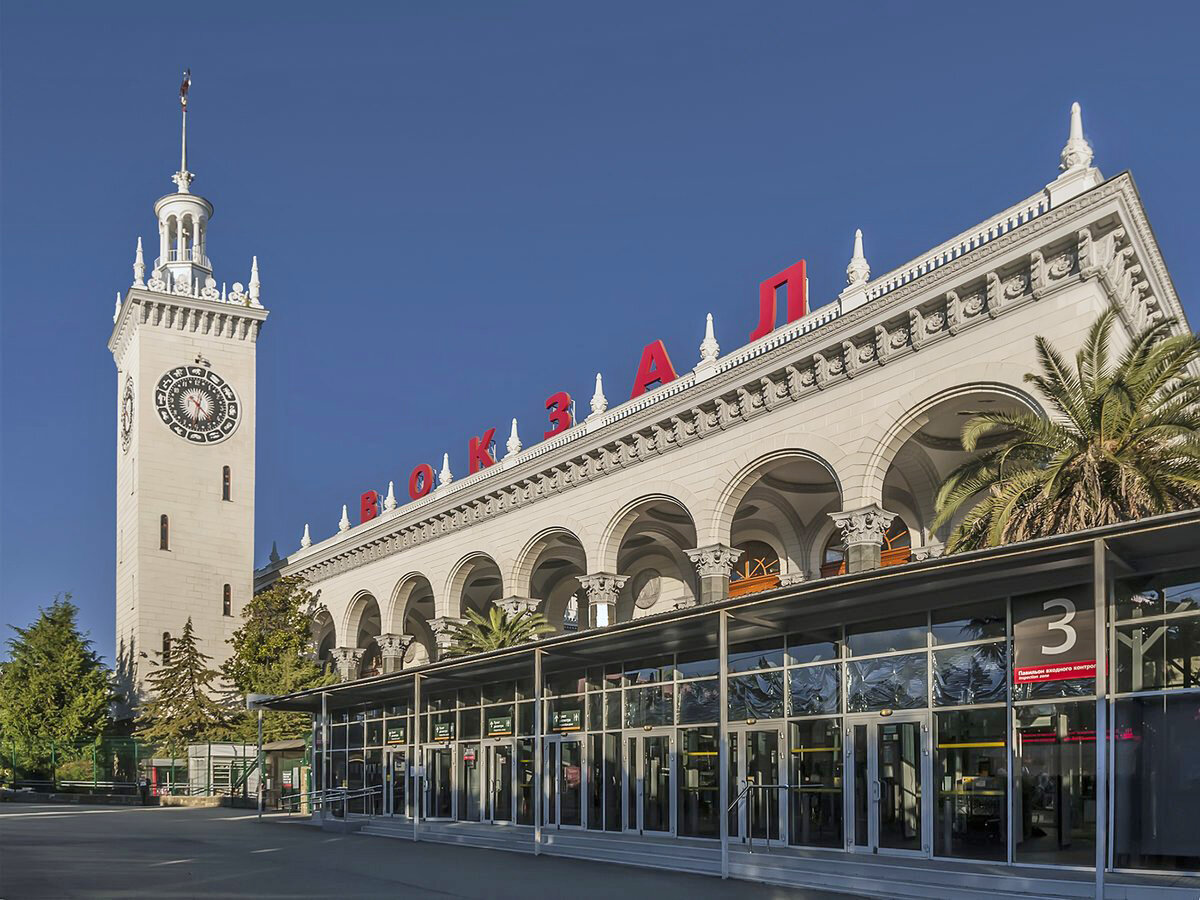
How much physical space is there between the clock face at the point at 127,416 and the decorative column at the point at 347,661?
16910 mm

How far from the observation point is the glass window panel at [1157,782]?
14781 millimetres

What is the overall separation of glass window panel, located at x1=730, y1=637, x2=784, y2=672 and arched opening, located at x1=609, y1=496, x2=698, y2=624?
51.2 feet

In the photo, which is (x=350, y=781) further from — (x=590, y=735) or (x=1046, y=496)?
(x=1046, y=496)

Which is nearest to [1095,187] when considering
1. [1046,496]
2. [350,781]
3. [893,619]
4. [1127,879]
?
[1046,496]

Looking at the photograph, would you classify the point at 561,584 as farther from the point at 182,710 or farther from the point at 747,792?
the point at 747,792

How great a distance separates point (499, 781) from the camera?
28484 mm

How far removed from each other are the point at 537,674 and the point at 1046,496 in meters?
9.31

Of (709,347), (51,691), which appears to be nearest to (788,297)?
(709,347)

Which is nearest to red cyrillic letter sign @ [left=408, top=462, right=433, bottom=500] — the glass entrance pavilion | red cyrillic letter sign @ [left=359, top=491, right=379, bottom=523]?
red cyrillic letter sign @ [left=359, top=491, right=379, bottom=523]

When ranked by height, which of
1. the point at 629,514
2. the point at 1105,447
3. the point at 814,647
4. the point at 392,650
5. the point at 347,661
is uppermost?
the point at 1105,447

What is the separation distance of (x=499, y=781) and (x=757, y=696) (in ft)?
30.4

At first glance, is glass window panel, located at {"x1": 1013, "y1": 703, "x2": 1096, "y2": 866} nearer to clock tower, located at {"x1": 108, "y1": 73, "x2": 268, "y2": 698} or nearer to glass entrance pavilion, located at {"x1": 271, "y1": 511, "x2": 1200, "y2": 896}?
glass entrance pavilion, located at {"x1": 271, "y1": 511, "x2": 1200, "y2": 896}

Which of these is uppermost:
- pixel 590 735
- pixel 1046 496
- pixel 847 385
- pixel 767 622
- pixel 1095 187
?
pixel 1095 187

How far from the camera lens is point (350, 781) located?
34406 millimetres
